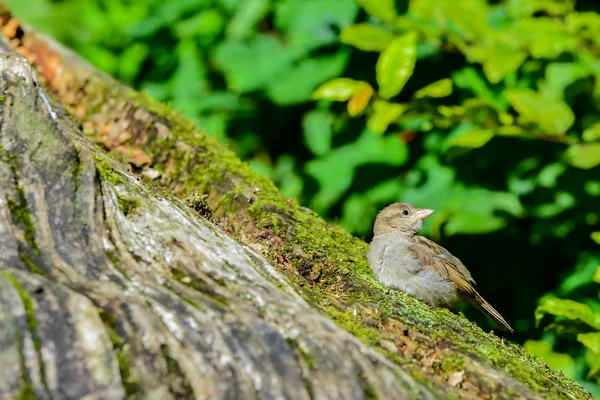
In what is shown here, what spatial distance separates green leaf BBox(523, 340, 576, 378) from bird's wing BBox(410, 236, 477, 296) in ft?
3.42

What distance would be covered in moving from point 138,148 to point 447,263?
89.8 inches

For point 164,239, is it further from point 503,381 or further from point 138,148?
point 138,148

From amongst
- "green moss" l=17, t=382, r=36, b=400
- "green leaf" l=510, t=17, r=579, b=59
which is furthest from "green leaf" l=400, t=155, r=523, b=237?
"green moss" l=17, t=382, r=36, b=400

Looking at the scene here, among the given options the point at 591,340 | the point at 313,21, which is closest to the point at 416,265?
the point at 591,340

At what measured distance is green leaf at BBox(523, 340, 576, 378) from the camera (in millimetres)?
5867

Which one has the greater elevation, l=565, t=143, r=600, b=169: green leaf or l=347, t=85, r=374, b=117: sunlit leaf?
l=347, t=85, r=374, b=117: sunlit leaf

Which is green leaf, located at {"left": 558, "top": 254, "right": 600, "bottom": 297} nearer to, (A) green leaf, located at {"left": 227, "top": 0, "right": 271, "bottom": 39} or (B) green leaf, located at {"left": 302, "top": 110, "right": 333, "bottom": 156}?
(B) green leaf, located at {"left": 302, "top": 110, "right": 333, "bottom": 156}

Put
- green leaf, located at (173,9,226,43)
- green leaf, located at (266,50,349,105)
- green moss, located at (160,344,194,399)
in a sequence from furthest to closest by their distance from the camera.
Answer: green leaf, located at (173,9,226,43), green leaf, located at (266,50,349,105), green moss, located at (160,344,194,399)

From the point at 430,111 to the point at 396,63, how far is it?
557 mm

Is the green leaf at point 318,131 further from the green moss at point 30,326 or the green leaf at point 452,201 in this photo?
the green moss at point 30,326

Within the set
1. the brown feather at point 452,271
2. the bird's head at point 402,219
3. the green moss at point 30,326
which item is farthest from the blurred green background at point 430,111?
the green moss at point 30,326

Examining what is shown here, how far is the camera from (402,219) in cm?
559

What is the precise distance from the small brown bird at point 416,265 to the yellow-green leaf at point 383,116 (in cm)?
71

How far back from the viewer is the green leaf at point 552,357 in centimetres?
587
